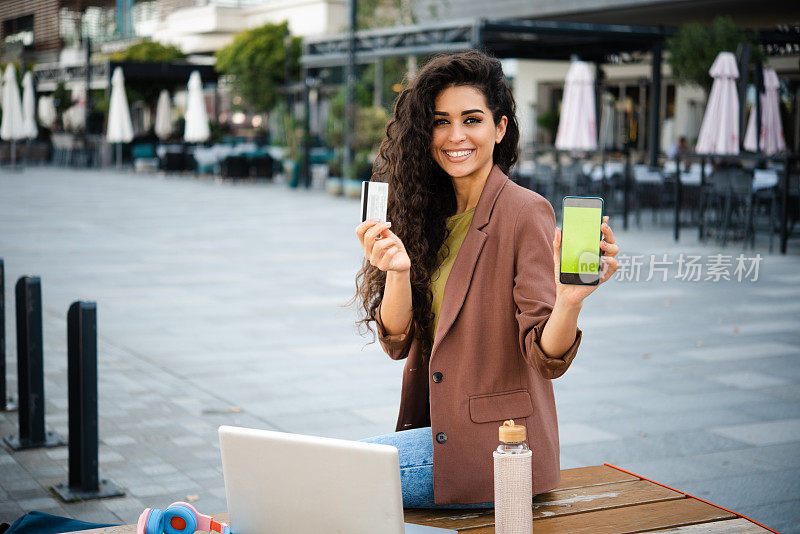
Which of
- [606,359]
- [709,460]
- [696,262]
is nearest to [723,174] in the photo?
[696,262]

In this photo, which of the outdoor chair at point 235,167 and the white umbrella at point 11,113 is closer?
the outdoor chair at point 235,167

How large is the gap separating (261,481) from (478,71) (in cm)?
122

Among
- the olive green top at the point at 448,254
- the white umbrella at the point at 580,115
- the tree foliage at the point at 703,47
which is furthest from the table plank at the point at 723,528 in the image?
the tree foliage at the point at 703,47

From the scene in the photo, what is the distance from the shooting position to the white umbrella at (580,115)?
16.5 meters

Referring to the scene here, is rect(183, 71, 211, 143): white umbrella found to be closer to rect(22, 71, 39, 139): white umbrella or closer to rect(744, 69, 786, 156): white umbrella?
rect(22, 71, 39, 139): white umbrella

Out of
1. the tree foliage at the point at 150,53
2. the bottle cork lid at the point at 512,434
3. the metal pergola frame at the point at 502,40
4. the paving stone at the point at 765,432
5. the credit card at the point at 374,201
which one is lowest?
the paving stone at the point at 765,432

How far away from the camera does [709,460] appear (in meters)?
4.75

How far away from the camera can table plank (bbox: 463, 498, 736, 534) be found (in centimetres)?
217

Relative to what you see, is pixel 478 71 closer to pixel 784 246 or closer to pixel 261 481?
pixel 261 481

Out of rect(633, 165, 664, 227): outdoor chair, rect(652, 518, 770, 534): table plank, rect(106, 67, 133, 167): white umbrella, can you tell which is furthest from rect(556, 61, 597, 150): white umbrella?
rect(106, 67, 133, 167): white umbrella

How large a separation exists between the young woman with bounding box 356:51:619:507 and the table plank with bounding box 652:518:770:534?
1.17 feet

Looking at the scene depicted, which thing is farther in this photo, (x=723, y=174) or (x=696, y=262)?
(x=723, y=174)

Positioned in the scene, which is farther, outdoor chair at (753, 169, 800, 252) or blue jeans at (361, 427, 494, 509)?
outdoor chair at (753, 169, 800, 252)

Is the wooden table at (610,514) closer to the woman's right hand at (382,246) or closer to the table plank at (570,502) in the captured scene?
the table plank at (570,502)
